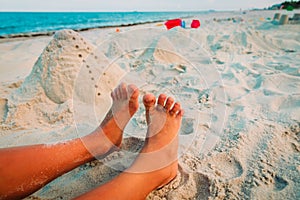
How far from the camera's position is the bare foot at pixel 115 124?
1144 mm

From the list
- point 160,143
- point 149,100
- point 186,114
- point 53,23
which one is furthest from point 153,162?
point 53,23

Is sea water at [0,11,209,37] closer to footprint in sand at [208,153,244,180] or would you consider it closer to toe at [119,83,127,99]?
toe at [119,83,127,99]

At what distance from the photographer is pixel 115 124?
1.23m

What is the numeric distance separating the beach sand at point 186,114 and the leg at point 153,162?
8cm

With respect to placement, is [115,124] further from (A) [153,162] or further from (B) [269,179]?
(B) [269,179]

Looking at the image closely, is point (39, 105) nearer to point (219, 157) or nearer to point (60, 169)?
point (60, 169)

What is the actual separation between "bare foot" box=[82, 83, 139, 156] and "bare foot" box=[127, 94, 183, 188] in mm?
151

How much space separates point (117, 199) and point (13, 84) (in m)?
1.95

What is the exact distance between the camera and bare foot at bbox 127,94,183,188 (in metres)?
0.99

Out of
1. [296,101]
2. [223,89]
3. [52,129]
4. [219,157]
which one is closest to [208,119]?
[219,157]

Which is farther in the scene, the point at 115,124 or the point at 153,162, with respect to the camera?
the point at 115,124

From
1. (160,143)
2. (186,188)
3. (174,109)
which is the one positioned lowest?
(186,188)

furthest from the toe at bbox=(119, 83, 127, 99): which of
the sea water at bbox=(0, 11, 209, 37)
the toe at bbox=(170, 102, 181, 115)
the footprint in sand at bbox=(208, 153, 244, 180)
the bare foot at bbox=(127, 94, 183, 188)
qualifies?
the sea water at bbox=(0, 11, 209, 37)

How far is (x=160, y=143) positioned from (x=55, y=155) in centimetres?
51
